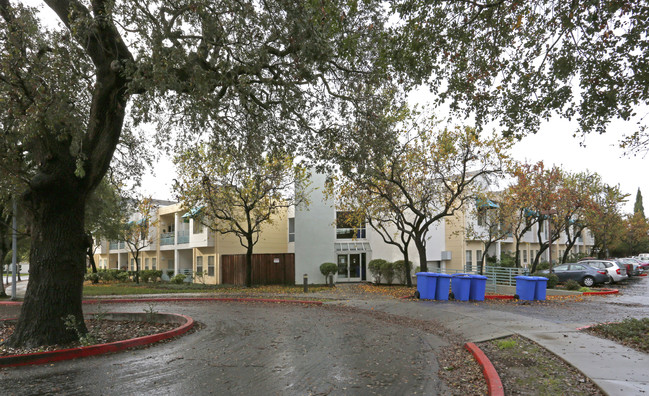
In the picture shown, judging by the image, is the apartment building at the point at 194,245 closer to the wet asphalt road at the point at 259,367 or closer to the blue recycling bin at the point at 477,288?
the blue recycling bin at the point at 477,288

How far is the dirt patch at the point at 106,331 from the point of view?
8266mm

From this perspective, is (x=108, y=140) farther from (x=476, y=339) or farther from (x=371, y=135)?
(x=476, y=339)

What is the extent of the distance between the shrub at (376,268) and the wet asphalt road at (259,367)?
16.0 m

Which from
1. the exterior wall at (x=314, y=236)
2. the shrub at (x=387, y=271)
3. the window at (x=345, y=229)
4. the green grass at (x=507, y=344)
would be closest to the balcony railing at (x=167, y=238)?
the exterior wall at (x=314, y=236)

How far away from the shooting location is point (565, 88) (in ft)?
26.6

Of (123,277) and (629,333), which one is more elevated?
(629,333)

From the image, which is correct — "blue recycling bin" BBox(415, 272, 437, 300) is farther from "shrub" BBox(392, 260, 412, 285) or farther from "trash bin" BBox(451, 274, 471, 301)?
"shrub" BBox(392, 260, 412, 285)

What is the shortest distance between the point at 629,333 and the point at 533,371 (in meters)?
3.31

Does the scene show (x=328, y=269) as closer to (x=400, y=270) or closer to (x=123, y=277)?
(x=400, y=270)

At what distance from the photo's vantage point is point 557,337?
8.62 metres

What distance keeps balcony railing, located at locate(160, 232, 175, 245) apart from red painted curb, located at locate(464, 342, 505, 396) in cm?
3397

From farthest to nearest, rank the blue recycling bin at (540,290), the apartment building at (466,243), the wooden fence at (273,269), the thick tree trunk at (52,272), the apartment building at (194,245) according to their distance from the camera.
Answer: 1. the apartment building at (194,245)
2. the wooden fence at (273,269)
3. the apartment building at (466,243)
4. the blue recycling bin at (540,290)
5. the thick tree trunk at (52,272)

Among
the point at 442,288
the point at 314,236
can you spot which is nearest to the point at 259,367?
the point at 442,288

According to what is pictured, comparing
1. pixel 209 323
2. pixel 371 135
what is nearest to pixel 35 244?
pixel 209 323
